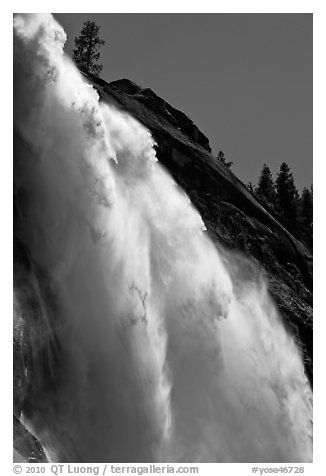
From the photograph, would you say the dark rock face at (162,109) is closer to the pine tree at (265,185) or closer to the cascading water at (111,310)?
the cascading water at (111,310)

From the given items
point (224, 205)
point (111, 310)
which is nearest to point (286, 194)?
point (224, 205)

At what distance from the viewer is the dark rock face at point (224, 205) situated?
122 ft

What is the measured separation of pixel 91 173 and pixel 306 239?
24562 mm

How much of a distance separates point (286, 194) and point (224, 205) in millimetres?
20226

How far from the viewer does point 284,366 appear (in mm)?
33031

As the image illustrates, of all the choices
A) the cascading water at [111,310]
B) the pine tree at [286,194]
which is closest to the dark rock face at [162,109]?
the cascading water at [111,310]

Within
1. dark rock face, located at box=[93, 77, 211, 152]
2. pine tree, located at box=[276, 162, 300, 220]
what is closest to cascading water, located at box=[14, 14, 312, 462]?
dark rock face, located at box=[93, 77, 211, 152]

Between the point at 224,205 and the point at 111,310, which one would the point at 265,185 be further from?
the point at 111,310

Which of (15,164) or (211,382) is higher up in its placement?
(15,164)

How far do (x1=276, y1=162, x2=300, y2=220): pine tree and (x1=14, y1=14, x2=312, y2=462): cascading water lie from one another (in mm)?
27935

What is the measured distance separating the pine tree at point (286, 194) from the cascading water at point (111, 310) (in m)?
27.9
